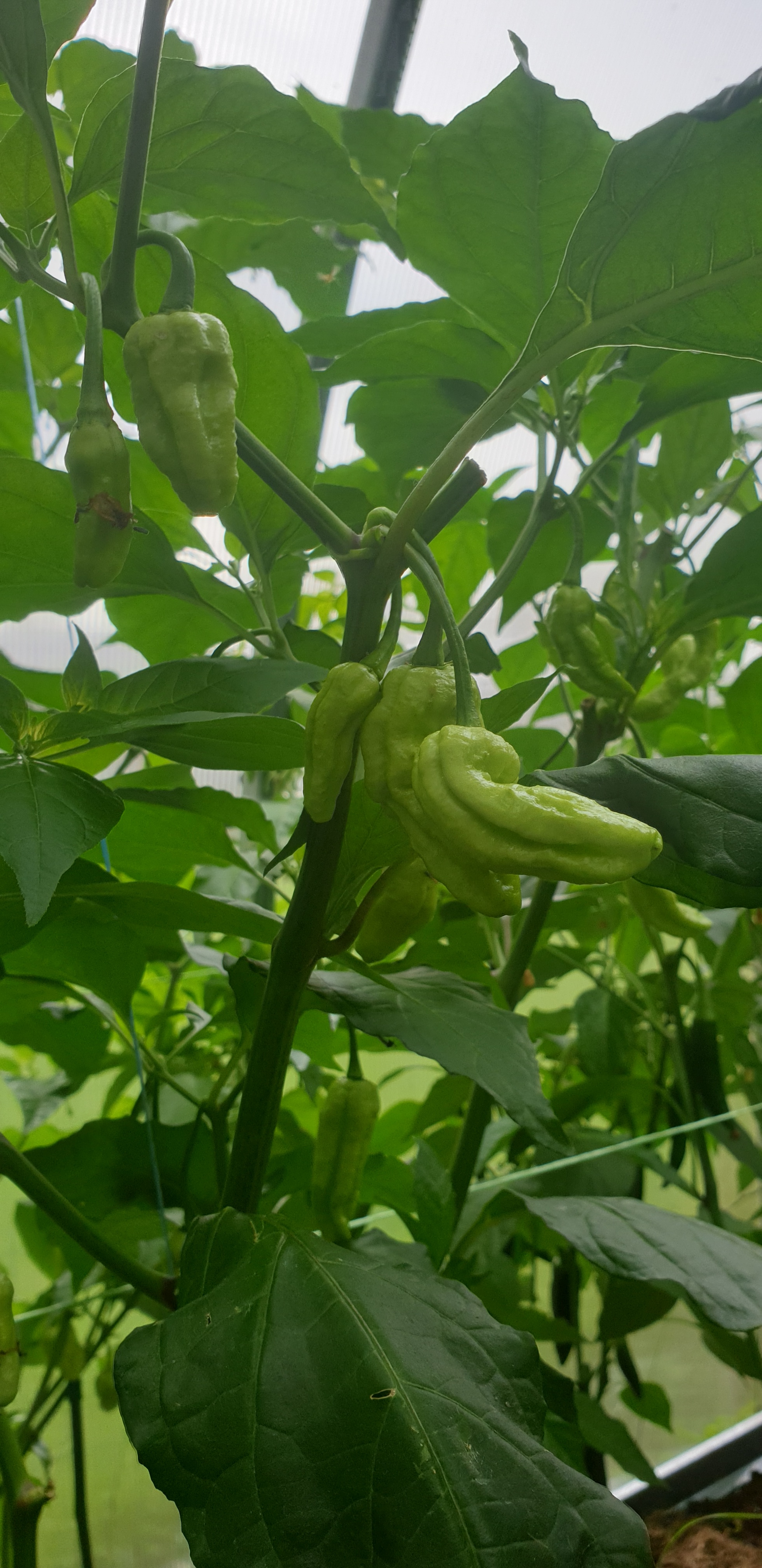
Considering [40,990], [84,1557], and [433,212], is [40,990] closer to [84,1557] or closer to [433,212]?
[84,1557]

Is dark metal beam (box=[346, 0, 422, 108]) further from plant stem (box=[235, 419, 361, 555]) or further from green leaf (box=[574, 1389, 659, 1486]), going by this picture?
green leaf (box=[574, 1389, 659, 1486])

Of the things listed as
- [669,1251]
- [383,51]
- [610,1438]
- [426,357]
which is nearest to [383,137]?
[426,357]

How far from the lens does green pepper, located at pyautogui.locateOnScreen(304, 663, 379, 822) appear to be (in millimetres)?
308

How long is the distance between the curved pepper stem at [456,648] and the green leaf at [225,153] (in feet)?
0.67

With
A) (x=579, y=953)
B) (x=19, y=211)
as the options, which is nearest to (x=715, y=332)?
(x=19, y=211)

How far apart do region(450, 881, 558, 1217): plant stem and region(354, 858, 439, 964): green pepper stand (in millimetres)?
190

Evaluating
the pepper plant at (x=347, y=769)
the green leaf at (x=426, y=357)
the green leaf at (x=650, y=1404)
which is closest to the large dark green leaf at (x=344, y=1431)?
the pepper plant at (x=347, y=769)

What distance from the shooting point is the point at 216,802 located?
505 millimetres

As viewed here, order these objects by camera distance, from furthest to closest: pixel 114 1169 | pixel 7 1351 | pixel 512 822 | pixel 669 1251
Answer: pixel 114 1169 < pixel 669 1251 < pixel 7 1351 < pixel 512 822

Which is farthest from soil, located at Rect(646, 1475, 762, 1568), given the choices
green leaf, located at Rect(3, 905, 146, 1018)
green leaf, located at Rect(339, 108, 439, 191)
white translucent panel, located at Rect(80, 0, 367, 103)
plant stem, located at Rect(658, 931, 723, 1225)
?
white translucent panel, located at Rect(80, 0, 367, 103)

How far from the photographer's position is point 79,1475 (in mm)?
578

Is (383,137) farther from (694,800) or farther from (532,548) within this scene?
(694,800)

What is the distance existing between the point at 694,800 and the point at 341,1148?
258 millimetres

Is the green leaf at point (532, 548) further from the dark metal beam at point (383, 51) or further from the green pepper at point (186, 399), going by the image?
the dark metal beam at point (383, 51)
